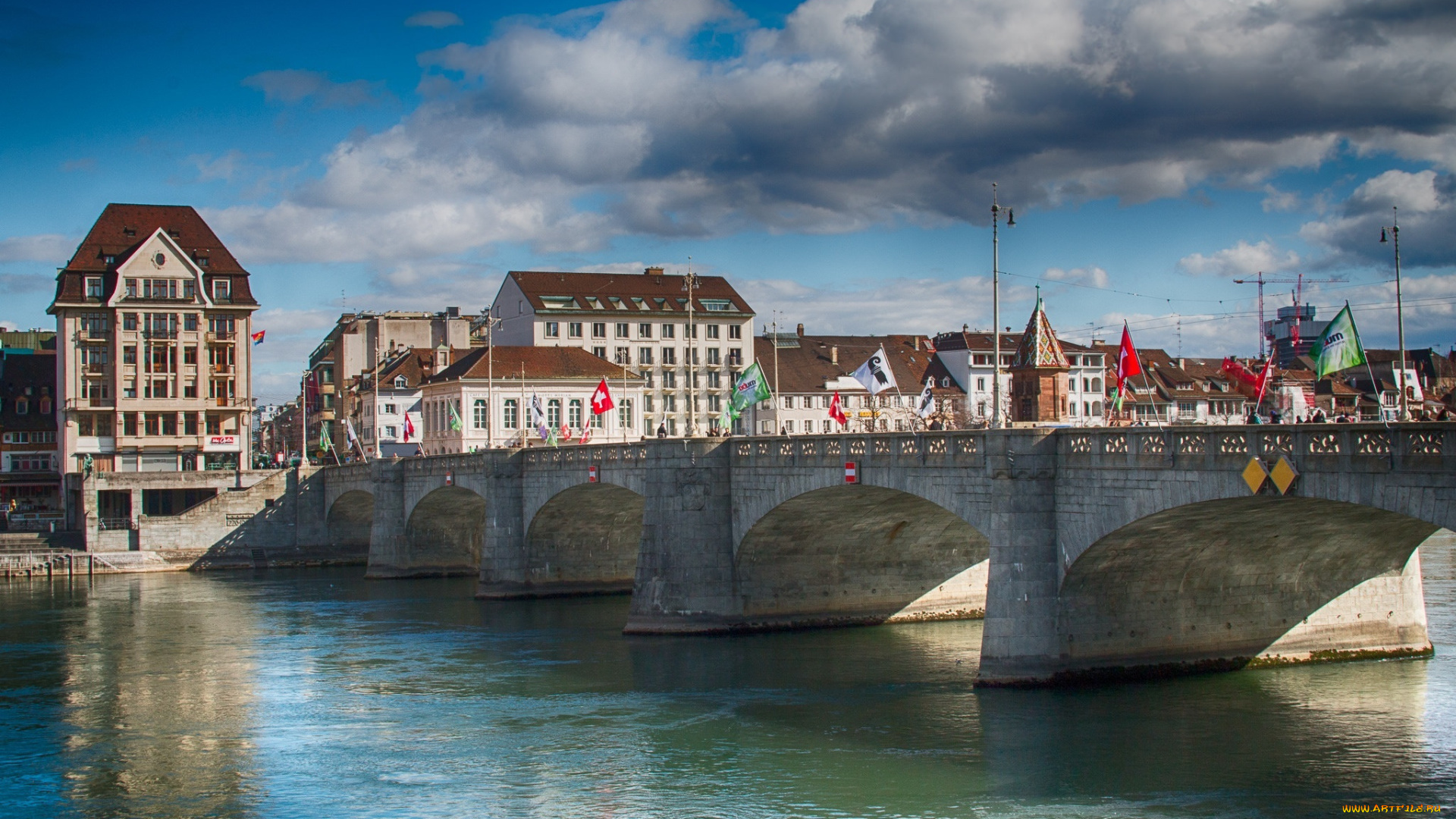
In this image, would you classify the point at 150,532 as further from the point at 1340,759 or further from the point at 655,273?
the point at 1340,759

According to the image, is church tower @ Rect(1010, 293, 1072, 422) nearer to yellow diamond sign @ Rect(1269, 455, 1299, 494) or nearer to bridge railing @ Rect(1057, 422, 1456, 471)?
bridge railing @ Rect(1057, 422, 1456, 471)

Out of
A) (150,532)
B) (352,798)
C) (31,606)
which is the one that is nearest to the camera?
(352,798)

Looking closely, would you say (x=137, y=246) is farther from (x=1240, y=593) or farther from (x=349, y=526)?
(x=1240, y=593)

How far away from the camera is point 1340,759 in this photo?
31453mm

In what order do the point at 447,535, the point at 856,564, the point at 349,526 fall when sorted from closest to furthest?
the point at 856,564
the point at 447,535
the point at 349,526

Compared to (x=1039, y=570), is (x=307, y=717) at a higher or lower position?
lower

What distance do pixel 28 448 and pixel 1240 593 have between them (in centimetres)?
9376

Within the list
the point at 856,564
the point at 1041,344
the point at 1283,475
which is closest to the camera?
the point at 1283,475

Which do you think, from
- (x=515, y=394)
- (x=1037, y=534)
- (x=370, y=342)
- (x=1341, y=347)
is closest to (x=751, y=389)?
(x=1037, y=534)

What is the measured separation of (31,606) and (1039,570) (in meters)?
50.9

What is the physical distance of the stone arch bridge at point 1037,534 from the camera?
31578 millimetres

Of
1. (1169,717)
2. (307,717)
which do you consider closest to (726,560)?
(307,717)

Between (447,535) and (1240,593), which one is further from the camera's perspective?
(447,535)

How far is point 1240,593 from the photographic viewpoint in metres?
39.8
